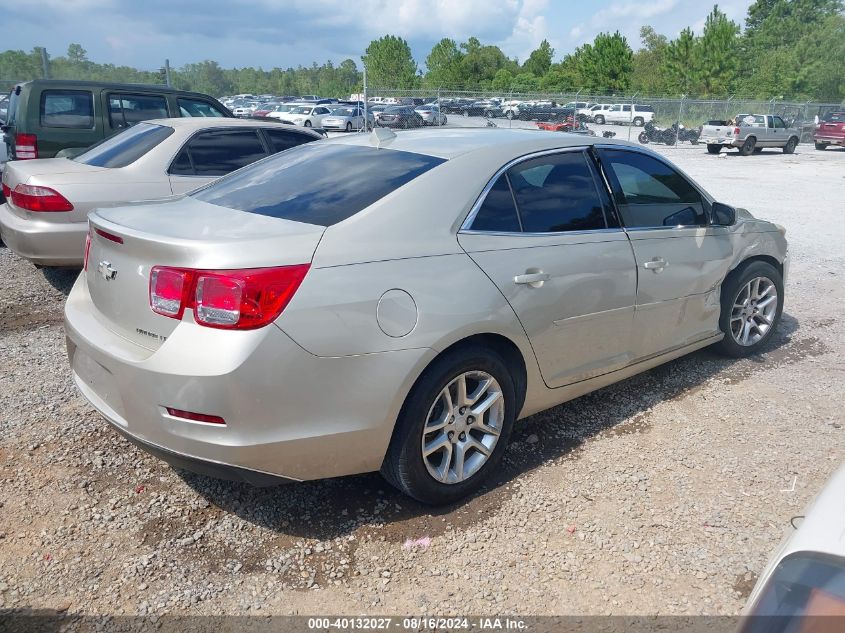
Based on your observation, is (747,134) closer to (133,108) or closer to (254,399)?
(133,108)

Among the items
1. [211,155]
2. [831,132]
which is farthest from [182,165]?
[831,132]

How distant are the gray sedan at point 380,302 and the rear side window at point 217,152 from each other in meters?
2.74

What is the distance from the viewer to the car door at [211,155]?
6082 millimetres

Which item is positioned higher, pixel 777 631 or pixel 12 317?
pixel 777 631

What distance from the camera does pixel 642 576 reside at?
2.65m

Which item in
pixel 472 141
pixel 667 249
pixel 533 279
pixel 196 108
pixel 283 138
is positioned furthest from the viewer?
pixel 196 108

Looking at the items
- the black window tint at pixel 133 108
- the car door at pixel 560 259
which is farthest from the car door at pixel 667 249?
the black window tint at pixel 133 108

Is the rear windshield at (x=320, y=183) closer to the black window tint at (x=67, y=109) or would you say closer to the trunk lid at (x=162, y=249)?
the trunk lid at (x=162, y=249)

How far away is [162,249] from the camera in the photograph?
2553mm

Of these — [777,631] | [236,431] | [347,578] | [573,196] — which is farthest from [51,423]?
[777,631]

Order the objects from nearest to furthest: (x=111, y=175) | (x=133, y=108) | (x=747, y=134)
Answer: (x=111, y=175), (x=133, y=108), (x=747, y=134)

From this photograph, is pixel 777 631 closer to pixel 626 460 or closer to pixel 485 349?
pixel 485 349

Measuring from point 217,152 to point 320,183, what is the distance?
3634 mm

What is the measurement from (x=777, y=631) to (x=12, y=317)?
19.2 ft
